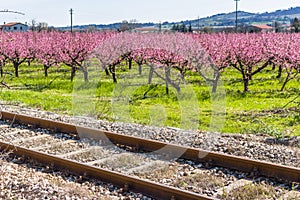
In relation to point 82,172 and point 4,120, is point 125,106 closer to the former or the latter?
point 4,120

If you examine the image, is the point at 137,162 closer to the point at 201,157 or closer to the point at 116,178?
the point at 201,157

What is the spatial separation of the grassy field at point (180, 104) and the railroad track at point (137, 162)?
1.70 metres

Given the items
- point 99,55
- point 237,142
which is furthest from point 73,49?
point 237,142

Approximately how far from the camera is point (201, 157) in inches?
278

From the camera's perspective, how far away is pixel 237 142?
8242 millimetres

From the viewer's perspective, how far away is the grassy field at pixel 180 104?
34.4ft

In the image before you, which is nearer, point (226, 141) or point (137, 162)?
point (137, 162)

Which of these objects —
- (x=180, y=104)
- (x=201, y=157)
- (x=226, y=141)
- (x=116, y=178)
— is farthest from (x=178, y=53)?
(x=116, y=178)

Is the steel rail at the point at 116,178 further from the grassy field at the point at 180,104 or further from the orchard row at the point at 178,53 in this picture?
the orchard row at the point at 178,53

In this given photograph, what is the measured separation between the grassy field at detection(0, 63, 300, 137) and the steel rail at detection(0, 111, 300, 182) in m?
1.72

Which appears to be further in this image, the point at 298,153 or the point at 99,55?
the point at 99,55

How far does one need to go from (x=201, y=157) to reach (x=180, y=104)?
6.38 m

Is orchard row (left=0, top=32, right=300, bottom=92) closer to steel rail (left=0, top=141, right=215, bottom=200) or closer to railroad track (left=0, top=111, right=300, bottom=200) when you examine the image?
railroad track (left=0, top=111, right=300, bottom=200)

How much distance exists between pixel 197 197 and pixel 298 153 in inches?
120
